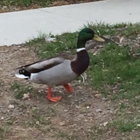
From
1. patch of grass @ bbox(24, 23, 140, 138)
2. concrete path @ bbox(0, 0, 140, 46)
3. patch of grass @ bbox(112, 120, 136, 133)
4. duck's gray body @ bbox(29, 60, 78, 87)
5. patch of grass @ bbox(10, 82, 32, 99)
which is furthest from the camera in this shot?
concrete path @ bbox(0, 0, 140, 46)

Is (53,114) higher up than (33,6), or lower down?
lower down

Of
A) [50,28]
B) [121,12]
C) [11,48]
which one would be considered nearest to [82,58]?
[11,48]

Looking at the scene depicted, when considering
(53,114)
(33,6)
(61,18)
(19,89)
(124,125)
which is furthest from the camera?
(33,6)

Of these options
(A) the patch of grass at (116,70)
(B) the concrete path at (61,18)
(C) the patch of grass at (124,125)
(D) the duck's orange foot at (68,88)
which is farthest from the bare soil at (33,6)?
(C) the patch of grass at (124,125)

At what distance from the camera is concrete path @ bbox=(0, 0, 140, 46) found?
26.8 ft

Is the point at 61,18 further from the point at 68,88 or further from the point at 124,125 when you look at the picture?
the point at 124,125

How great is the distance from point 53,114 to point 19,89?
732 millimetres

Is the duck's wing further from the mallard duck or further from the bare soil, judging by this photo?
the bare soil

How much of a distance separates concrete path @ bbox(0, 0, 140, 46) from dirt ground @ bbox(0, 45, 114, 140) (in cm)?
168

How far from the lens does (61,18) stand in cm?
870

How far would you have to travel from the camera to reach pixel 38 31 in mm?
8195

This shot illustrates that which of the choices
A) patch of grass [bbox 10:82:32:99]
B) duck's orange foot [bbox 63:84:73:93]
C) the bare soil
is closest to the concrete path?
the bare soil

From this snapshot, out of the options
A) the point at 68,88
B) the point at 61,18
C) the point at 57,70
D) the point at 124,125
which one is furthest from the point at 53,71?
the point at 61,18

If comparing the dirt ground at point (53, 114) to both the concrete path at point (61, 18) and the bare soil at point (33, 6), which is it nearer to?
the concrete path at point (61, 18)
